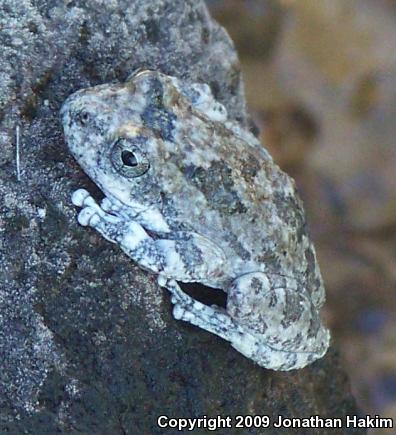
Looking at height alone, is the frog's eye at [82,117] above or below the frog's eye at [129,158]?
above

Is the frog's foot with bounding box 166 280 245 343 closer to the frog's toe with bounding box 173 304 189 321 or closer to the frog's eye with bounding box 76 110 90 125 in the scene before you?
the frog's toe with bounding box 173 304 189 321

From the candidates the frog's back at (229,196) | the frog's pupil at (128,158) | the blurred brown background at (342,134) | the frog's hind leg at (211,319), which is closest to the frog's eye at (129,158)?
the frog's pupil at (128,158)

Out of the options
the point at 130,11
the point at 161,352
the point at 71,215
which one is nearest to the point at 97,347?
the point at 161,352

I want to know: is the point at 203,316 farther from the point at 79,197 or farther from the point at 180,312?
the point at 79,197

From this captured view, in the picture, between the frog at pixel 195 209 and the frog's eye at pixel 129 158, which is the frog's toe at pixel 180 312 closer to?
the frog at pixel 195 209

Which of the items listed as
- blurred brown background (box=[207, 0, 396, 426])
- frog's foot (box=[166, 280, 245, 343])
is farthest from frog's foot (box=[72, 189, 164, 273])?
blurred brown background (box=[207, 0, 396, 426])

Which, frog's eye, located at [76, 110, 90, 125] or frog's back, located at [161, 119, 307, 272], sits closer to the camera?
frog's eye, located at [76, 110, 90, 125]

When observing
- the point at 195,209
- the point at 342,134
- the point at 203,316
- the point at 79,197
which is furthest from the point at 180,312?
the point at 342,134

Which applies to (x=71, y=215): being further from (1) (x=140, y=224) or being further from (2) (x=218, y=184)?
(2) (x=218, y=184)
